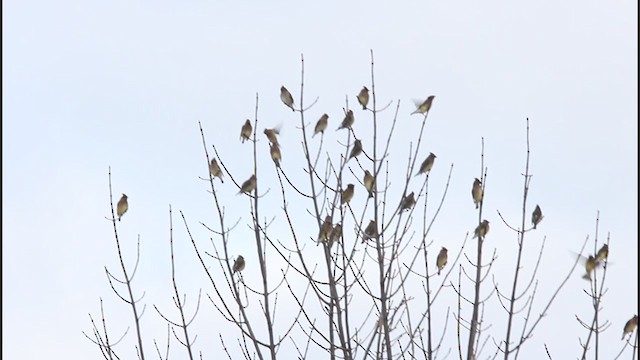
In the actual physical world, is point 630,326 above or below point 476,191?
below

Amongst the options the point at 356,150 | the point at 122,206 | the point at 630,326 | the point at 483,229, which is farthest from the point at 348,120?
the point at 630,326

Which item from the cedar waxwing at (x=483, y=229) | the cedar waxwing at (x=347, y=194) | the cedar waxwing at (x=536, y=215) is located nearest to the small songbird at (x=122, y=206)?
the cedar waxwing at (x=347, y=194)

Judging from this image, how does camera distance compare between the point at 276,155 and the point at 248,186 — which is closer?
the point at 248,186

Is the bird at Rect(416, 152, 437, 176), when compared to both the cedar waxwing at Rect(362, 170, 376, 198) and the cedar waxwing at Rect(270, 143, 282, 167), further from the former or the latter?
the cedar waxwing at Rect(270, 143, 282, 167)

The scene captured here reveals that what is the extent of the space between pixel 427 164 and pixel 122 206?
92.3 inches

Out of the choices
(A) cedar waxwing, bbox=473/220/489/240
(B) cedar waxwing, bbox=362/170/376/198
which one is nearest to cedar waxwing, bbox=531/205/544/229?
(A) cedar waxwing, bbox=473/220/489/240

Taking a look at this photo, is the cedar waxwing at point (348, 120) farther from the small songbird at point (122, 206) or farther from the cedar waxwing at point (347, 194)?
the small songbird at point (122, 206)

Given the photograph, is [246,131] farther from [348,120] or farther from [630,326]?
[630,326]

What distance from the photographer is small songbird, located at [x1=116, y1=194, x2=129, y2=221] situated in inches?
389

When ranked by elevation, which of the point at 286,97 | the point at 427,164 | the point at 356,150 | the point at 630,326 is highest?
the point at 286,97

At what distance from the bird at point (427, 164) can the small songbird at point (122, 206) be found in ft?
7.22

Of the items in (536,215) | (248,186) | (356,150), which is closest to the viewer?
(248,186)

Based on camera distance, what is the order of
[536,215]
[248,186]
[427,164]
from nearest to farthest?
1. [248,186]
2. [536,215]
3. [427,164]

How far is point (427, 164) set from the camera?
379 inches
